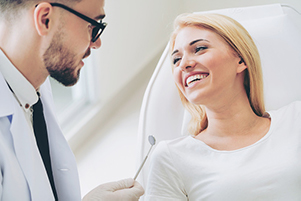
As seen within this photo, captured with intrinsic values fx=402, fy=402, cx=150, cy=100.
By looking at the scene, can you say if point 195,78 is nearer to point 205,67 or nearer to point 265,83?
point 205,67

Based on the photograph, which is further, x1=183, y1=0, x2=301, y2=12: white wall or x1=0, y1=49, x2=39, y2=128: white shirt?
x1=183, y1=0, x2=301, y2=12: white wall

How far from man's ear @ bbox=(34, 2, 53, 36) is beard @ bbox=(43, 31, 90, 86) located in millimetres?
35

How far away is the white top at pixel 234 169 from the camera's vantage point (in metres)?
1.27

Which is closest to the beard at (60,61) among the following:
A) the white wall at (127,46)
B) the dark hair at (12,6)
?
the dark hair at (12,6)

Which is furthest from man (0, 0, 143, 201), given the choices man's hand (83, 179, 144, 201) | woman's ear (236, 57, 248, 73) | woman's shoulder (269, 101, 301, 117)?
woman's shoulder (269, 101, 301, 117)

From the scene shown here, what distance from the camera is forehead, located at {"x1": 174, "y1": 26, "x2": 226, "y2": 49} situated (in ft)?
4.65

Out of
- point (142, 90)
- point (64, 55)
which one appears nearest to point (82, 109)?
point (142, 90)

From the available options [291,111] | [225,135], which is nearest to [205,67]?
[225,135]

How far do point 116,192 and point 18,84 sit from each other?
44 cm

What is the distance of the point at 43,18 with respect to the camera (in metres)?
1.03

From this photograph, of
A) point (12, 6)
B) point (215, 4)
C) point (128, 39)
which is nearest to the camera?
point (12, 6)

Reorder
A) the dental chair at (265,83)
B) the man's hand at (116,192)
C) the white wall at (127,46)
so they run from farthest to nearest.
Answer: the white wall at (127,46) → the dental chair at (265,83) → the man's hand at (116,192)

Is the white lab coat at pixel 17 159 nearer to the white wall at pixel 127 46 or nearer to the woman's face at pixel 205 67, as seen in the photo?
the woman's face at pixel 205 67

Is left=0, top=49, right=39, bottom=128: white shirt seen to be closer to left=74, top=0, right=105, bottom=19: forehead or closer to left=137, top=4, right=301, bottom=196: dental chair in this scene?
left=74, top=0, right=105, bottom=19: forehead
